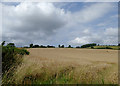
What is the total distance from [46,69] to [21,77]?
5.49 feet

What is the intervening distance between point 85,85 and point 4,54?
4806 mm

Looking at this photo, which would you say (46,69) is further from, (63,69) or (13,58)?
(13,58)

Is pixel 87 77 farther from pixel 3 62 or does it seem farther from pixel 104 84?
pixel 3 62

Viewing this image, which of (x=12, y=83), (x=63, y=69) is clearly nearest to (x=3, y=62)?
(x=12, y=83)

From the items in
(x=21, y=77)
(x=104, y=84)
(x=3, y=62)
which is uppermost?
(x=3, y=62)

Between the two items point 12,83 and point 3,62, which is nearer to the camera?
point 12,83

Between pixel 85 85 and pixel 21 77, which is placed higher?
pixel 21 77

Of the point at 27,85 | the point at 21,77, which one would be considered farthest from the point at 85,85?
the point at 21,77

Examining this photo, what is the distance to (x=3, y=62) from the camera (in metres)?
6.18

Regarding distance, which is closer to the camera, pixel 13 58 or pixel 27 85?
pixel 27 85

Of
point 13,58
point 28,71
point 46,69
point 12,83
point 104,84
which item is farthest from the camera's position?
point 13,58

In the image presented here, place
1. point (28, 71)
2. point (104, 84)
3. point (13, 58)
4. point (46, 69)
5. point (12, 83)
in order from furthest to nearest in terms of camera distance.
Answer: point (13, 58) → point (46, 69) → point (28, 71) → point (104, 84) → point (12, 83)

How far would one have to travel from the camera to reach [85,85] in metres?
5.02

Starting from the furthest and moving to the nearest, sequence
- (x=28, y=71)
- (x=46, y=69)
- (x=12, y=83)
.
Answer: (x=46, y=69), (x=28, y=71), (x=12, y=83)
